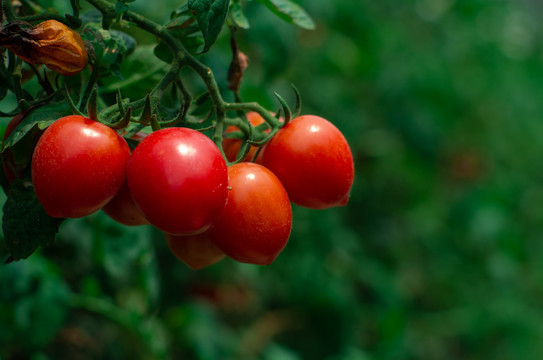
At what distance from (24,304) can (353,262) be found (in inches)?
51.9

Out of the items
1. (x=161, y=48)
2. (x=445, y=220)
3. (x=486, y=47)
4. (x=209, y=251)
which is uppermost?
(x=161, y=48)

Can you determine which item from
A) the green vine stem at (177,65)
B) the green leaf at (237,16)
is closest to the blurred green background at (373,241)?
the green leaf at (237,16)

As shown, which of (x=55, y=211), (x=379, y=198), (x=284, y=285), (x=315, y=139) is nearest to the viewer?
(x=55, y=211)

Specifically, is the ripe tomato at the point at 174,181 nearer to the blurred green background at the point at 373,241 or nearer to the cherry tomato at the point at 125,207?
the cherry tomato at the point at 125,207

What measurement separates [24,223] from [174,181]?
0.19m

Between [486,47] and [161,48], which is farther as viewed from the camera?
[486,47]

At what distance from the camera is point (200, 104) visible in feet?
2.61

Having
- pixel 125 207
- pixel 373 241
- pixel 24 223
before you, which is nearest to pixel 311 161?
pixel 125 207

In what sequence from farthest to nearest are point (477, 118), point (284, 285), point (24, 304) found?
point (477, 118)
point (284, 285)
point (24, 304)

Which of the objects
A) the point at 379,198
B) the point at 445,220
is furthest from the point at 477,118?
the point at 379,198

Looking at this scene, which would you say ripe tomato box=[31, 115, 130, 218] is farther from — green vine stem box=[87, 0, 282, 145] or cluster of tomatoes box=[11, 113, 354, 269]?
green vine stem box=[87, 0, 282, 145]

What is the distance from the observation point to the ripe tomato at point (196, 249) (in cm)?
73

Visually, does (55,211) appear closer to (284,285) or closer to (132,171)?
(132,171)

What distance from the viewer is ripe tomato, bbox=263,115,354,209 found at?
0.72 metres
